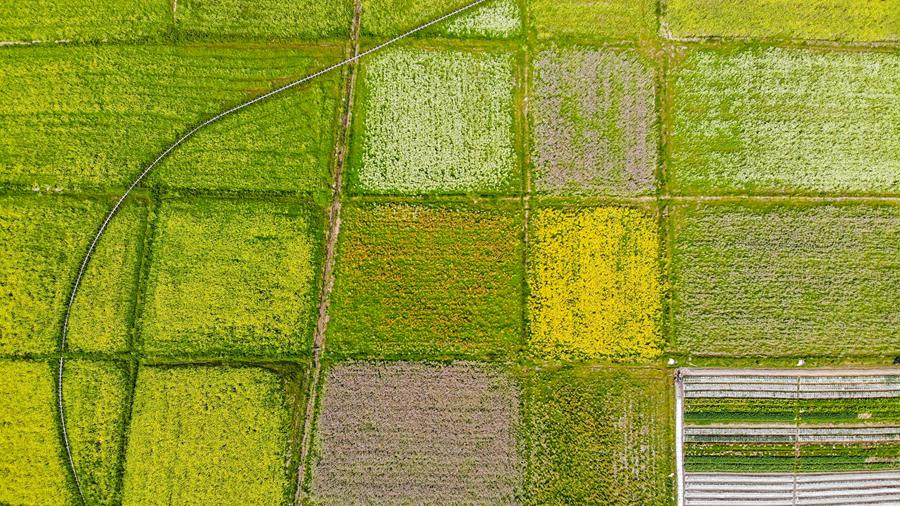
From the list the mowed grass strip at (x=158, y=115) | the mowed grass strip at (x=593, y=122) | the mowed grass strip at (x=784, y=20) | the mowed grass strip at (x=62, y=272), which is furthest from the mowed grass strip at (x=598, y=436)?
the mowed grass strip at (x=62, y=272)

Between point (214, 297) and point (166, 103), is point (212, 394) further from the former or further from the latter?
point (166, 103)

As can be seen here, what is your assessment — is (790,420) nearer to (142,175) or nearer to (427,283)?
(427,283)

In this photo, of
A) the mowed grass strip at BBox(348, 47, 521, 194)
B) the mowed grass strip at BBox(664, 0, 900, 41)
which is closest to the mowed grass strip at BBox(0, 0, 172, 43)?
the mowed grass strip at BBox(348, 47, 521, 194)

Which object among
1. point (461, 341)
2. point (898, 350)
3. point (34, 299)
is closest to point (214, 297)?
point (34, 299)

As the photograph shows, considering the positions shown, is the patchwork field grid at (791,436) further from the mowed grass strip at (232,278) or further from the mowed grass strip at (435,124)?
the mowed grass strip at (232,278)

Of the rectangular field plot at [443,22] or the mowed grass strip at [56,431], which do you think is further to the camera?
the rectangular field plot at [443,22]

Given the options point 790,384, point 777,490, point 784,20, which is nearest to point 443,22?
point 784,20
